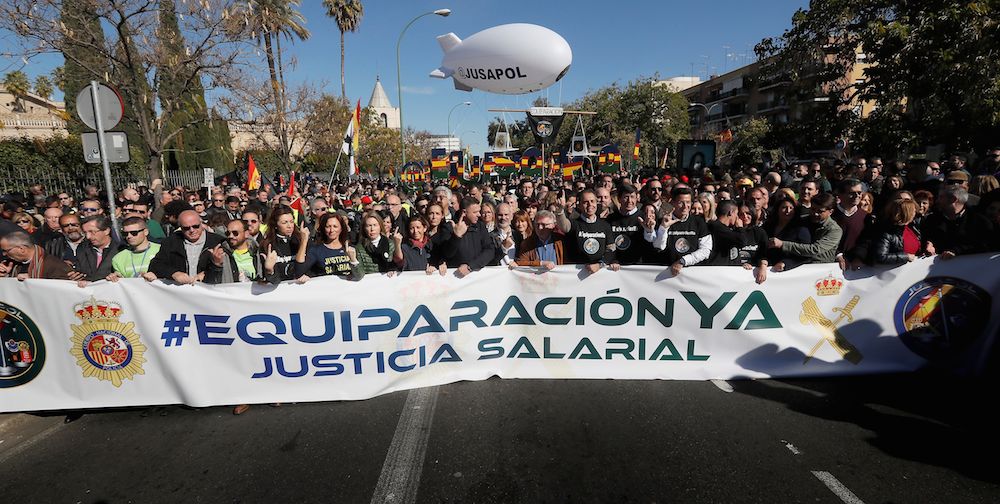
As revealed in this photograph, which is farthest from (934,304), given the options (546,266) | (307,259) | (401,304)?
(307,259)

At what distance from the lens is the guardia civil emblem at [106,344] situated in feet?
12.7

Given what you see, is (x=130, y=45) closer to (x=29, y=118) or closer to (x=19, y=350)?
(x=19, y=350)

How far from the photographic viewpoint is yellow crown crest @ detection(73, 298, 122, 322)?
3.84 meters

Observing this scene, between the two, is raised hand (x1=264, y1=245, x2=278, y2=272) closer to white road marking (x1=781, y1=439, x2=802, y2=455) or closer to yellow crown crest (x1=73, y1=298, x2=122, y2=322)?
yellow crown crest (x1=73, y1=298, x2=122, y2=322)

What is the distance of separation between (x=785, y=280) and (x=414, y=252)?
3356mm

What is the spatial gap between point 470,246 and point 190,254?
8.15 ft

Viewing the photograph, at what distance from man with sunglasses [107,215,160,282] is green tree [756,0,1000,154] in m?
16.6

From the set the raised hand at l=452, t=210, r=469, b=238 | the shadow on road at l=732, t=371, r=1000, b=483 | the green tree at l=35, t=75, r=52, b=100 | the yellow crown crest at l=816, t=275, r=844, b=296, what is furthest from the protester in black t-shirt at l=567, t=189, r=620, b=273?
the green tree at l=35, t=75, r=52, b=100

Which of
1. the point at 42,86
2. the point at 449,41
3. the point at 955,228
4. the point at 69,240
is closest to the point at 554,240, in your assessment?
the point at 955,228

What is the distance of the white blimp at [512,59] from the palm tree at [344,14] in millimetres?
32681

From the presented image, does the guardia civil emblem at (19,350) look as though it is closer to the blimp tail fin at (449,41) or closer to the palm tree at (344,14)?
the blimp tail fin at (449,41)

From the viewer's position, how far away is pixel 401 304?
4129 millimetres

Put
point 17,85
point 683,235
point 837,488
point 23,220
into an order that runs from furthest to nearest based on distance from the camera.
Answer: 1. point 17,85
2. point 23,220
3. point 683,235
4. point 837,488

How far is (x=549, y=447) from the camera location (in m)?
3.39
